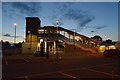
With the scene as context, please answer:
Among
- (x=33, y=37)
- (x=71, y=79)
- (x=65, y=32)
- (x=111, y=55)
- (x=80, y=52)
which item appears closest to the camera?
(x=71, y=79)

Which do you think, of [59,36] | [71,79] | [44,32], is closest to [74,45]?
[59,36]

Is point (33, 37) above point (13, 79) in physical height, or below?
above

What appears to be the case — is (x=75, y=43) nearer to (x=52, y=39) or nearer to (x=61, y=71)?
(x=52, y=39)

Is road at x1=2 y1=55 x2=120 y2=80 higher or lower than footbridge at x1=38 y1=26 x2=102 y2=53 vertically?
lower

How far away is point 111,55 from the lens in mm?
26281

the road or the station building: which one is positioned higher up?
the station building

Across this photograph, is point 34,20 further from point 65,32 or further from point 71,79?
point 71,79

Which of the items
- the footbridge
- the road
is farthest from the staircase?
the road

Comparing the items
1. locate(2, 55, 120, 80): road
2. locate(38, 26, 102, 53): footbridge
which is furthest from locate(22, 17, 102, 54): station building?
locate(2, 55, 120, 80): road

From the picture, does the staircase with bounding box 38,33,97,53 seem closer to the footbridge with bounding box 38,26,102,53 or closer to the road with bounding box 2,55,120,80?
the footbridge with bounding box 38,26,102,53

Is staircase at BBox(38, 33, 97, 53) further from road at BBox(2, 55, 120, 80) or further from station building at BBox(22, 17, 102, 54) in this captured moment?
road at BBox(2, 55, 120, 80)

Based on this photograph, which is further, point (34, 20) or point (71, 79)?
point (34, 20)

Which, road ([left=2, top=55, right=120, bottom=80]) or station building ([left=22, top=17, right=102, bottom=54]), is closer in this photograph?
road ([left=2, top=55, right=120, bottom=80])

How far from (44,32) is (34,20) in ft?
21.4
